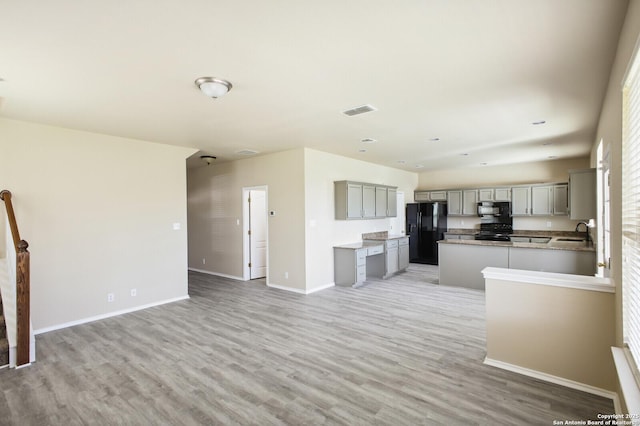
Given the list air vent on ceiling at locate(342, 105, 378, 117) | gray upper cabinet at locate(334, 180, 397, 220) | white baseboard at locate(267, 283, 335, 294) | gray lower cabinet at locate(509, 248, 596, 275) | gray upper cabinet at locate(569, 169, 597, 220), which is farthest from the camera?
gray upper cabinet at locate(334, 180, 397, 220)

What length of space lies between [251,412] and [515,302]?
2463mm

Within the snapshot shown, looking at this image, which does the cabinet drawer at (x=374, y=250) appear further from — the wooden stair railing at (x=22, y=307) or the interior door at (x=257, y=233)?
the wooden stair railing at (x=22, y=307)

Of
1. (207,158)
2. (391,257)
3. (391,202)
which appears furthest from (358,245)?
(207,158)

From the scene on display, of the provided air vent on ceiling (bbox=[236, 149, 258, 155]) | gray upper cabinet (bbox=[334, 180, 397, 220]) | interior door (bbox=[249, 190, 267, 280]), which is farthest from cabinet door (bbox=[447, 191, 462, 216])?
air vent on ceiling (bbox=[236, 149, 258, 155])

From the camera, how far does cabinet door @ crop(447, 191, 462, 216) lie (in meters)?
8.74

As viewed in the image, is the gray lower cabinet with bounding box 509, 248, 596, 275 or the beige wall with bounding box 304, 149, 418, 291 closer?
the gray lower cabinet with bounding box 509, 248, 596, 275

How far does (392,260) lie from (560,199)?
4153 millimetres

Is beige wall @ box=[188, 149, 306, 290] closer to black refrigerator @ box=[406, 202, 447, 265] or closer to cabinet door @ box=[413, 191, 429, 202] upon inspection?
black refrigerator @ box=[406, 202, 447, 265]

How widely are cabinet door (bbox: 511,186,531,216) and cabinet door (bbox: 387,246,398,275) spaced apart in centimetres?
326

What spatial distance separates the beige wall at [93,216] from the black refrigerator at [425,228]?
604 centimetres

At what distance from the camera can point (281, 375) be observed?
2.94m

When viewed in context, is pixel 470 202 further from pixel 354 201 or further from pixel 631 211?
pixel 631 211

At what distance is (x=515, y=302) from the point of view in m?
2.97

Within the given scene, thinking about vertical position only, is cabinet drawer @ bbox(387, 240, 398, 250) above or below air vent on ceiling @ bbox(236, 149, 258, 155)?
below
